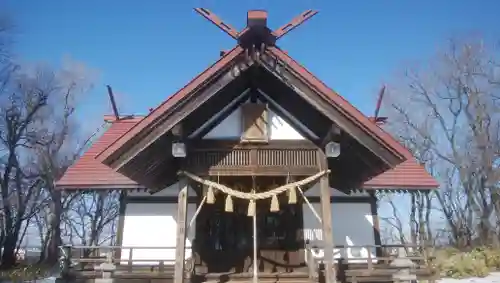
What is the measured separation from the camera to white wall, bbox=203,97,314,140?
26.9 ft

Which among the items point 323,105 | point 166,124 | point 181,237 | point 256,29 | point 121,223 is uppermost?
point 256,29

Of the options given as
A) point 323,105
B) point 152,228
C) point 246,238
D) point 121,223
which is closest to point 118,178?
point 121,223

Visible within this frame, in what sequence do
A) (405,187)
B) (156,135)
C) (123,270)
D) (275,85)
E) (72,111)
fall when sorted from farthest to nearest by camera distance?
(72,111) → (405,187) → (123,270) → (275,85) → (156,135)

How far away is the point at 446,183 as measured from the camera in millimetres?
32719

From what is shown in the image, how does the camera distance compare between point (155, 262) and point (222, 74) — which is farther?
point (155, 262)

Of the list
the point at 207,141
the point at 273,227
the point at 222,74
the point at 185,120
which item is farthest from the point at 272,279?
the point at 222,74

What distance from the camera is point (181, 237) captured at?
7168 mm

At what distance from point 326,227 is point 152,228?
6266mm

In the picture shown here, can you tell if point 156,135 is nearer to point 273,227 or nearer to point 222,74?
point 222,74

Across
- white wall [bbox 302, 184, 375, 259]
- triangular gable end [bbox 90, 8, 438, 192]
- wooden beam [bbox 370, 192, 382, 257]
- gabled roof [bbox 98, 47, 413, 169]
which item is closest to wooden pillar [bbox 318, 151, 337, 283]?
triangular gable end [bbox 90, 8, 438, 192]

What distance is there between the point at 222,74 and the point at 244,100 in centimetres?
152

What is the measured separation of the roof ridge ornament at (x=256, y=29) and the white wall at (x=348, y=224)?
5533 mm

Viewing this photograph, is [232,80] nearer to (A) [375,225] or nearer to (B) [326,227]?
(B) [326,227]

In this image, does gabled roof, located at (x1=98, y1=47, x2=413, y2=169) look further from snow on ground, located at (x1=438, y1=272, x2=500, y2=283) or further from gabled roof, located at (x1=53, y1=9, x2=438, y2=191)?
snow on ground, located at (x1=438, y1=272, x2=500, y2=283)
